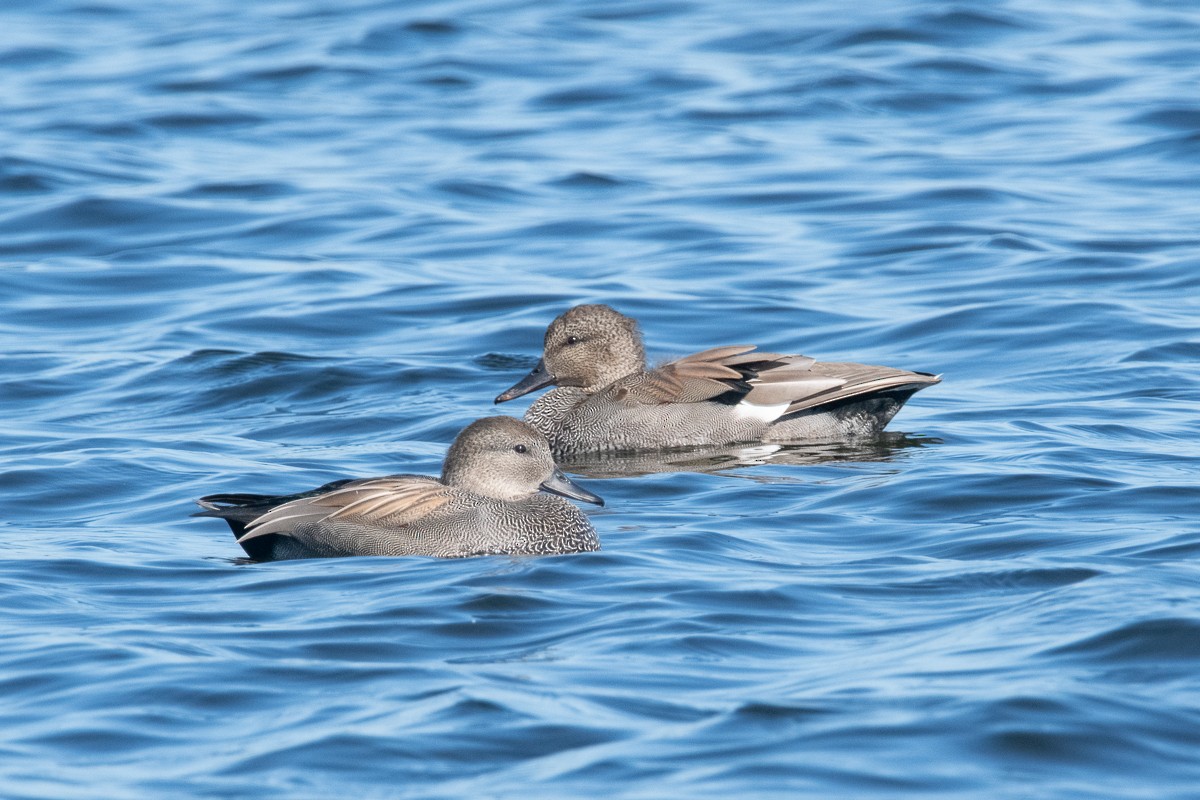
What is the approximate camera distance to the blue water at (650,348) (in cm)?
566

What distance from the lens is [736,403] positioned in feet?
33.9

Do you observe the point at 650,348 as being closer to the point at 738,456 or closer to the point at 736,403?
the point at 736,403

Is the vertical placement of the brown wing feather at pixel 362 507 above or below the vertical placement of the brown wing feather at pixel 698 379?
above

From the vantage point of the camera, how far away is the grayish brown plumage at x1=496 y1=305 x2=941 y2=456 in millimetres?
10164

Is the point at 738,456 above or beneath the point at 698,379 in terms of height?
beneath

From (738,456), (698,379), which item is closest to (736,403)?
(698,379)

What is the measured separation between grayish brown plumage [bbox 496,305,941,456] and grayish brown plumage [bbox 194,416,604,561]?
93.3 inches

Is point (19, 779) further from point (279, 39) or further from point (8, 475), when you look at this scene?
point (279, 39)

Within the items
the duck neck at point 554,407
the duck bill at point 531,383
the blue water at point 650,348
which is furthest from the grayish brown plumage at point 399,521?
the duck bill at point 531,383

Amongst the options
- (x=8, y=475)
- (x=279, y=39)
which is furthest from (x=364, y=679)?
(x=279, y=39)

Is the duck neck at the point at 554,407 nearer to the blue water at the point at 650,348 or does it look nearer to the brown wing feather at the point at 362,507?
the blue water at the point at 650,348

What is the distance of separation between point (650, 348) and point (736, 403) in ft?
7.82

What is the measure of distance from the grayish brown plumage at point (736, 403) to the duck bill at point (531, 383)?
11.5 inches

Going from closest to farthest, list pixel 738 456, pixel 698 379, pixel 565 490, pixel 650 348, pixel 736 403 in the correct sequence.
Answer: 1. pixel 565 490
2. pixel 738 456
3. pixel 736 403
4. pixel 698 379
5. pixel 650 348
